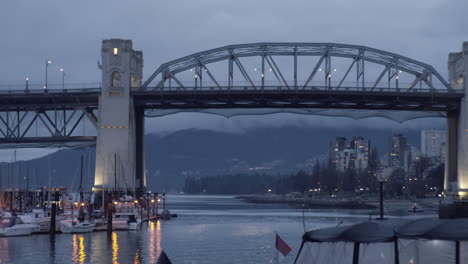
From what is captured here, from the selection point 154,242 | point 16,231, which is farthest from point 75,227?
point 154,242

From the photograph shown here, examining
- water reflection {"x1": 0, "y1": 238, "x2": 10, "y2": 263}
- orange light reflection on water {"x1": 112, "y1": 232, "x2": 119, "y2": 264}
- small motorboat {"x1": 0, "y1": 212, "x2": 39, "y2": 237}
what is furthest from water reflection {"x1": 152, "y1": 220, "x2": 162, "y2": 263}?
small motorboat {"x1": 0, "y1": 212, "x2": 39, "y2": 237}

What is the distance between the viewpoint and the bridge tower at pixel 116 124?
90.8m

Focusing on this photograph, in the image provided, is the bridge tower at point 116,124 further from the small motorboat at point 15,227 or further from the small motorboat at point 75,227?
the small motorboat at point 15,227

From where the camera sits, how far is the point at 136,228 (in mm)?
87188

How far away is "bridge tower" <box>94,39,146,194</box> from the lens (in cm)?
9075

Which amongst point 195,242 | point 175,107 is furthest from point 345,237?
point 175,107

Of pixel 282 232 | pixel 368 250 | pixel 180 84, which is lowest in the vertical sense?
pixel 282 232

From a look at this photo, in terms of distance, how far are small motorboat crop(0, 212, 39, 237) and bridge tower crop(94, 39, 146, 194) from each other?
494 inches

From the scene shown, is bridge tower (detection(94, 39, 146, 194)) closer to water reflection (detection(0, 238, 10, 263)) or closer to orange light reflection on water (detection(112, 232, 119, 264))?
orange light reflection on water (detection(112, 232, 119, 264))

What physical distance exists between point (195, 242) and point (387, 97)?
118 feet

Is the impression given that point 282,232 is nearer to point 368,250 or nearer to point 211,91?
point 211,91

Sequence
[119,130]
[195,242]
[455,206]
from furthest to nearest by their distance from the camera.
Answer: [119,130] → [455,206] → [195,242]

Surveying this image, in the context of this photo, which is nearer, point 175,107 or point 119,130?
point 119,130

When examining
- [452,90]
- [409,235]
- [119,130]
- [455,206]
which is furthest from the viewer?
[452,90]
